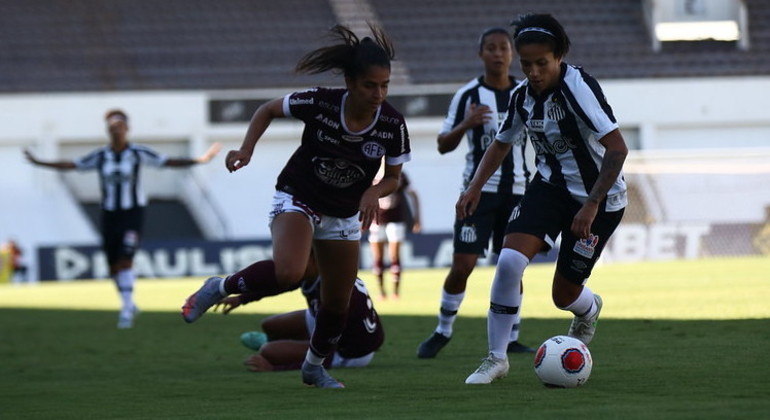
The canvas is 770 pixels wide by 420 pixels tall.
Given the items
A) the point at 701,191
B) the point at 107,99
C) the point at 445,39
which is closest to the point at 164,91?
the point at 107,99

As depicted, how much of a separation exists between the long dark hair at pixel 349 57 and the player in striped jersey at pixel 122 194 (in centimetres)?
771

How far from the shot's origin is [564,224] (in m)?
7.39

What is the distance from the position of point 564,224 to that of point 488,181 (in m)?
2.19

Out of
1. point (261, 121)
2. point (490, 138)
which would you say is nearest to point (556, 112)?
point (261, 121)

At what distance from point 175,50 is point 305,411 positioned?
3118 cm

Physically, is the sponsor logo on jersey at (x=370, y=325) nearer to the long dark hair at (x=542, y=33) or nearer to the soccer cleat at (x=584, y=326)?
the soccer cleat at (x=584, y=326)

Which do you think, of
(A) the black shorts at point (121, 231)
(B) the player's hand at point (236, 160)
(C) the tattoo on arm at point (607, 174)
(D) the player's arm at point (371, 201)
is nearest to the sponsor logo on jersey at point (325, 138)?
(D) the player's arm at point (371, 201)

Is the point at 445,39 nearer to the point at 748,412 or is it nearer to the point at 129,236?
the point at 129,236

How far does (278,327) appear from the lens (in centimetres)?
Result: 910

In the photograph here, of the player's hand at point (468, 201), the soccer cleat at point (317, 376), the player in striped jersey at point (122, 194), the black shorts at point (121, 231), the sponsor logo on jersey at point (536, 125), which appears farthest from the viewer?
the black shorts at point (121, 231)

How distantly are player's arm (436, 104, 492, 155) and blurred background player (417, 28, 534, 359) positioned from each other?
0.05 ft

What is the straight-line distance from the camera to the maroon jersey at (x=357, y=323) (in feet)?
28.1

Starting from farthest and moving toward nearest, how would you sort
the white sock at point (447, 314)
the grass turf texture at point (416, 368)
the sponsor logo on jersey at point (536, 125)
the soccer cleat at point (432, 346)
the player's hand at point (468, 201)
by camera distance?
the white sock at point (447, 314), the soccer cleat at point (432, 346), the player's hand at point (468, 201), the sponsor logo on jersey at point (536, 125), the grass turf texture at point (416, 368)

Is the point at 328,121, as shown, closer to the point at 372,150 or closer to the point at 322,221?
the point at 372,150
